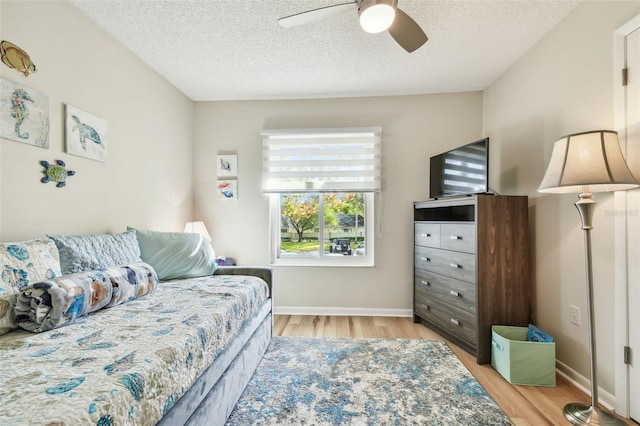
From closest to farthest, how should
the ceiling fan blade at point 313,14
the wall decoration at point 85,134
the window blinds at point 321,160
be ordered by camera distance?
the ceiling fan blade at point 313,14, the wall decoration at point 85,134, the window blinds at point 321,160

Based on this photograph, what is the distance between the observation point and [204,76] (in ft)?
9.24

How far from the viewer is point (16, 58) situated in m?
1.54

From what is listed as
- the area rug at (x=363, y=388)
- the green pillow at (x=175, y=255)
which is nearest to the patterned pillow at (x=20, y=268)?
the green pillow at (x=175, y=255)

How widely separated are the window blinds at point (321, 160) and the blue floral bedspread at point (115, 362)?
5.99 feet

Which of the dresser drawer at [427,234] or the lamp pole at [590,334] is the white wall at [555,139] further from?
the dresser drawer at [427,234]

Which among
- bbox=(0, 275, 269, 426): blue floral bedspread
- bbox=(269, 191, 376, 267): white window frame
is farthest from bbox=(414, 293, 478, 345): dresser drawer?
bbox=(0, 275, 269, 426): blue floral bedspread

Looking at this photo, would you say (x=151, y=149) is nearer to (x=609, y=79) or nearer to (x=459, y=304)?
(x=459, y=304)

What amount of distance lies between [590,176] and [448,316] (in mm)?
1541

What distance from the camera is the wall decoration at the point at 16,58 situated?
4.89 feet

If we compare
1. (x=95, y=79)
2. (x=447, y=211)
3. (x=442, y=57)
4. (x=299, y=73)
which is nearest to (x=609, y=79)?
(x=442, y=57)

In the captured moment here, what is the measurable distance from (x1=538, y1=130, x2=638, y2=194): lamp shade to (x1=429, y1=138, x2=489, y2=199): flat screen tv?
69cm

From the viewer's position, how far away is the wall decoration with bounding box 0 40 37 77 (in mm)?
1490

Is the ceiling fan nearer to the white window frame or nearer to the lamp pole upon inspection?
the lamp pole

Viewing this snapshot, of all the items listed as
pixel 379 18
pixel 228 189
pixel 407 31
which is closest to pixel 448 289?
pixel 407 31
